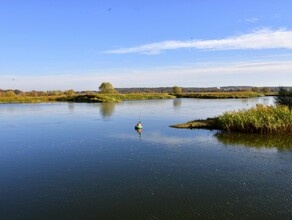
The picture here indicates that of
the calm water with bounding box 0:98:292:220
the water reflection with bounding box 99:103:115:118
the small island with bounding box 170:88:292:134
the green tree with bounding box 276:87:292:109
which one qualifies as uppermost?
the green tree with bounding box 276:87:292:109

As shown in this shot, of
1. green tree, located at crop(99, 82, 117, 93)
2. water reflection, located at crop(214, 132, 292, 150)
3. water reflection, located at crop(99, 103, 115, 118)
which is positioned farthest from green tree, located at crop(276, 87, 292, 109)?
green tree, located at crop(99, 82, 117, 93)

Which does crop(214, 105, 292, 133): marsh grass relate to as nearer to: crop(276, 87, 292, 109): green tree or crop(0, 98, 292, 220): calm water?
crop(0, 98, 292, 220): calm water

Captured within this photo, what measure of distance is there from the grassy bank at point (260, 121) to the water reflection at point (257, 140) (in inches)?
30.7

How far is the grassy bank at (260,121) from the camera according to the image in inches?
891

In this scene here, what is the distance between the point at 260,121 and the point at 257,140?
2.75 metres

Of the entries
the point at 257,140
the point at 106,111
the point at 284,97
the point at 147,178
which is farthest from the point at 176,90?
the point at 147,178

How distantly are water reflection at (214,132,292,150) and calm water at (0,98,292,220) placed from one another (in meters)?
0.06

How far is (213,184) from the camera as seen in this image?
38.2 ft

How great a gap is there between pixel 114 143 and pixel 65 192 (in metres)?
9.07

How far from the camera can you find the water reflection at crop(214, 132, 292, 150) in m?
19.0

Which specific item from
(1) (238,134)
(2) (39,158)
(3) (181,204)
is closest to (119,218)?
(3) (181,204)

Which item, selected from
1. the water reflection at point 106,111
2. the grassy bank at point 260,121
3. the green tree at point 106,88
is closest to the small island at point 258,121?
the grassy bank at point 260,121

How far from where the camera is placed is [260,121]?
22.9 m

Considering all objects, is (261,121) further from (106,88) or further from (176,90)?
(176,90)
